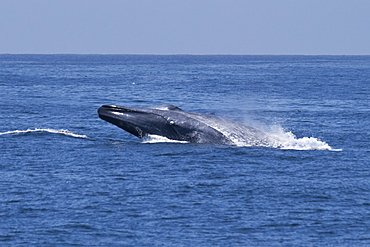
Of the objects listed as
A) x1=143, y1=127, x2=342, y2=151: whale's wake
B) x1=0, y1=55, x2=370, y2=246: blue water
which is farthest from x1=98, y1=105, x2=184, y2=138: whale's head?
x1=0, y1=55, x2=370, y2=246: blue water

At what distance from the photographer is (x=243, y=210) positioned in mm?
15719

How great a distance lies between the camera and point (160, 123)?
22656 millimetres

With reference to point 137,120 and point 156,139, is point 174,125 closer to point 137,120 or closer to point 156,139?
point 156,139

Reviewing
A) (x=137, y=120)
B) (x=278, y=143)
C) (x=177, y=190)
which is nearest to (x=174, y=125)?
(x=137, y=120)

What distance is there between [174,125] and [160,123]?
1.65 ft

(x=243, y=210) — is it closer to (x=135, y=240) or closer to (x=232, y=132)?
(x=135, y=240)

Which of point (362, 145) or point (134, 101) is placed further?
point (134, 101)

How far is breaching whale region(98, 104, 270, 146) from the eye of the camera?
74.3ft

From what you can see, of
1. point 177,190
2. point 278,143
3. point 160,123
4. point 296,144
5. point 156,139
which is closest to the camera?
point 177,190

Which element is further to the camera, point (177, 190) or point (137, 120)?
point (137, 120)

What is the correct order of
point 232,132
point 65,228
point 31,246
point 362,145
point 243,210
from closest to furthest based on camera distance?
point 31,246 < point 65,228 < point 243,210 < point 232,132 < point 362,145

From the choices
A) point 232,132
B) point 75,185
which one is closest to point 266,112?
point 232,132

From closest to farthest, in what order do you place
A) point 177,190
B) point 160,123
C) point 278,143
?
point 177,190
point 160,123
point 278,143

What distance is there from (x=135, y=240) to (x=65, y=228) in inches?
69.3
